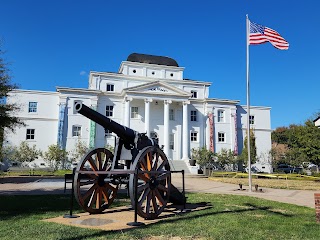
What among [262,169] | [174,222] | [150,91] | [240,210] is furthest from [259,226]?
[262,169]

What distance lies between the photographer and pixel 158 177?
326 inches

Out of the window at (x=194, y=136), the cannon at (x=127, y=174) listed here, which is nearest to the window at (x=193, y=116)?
the window at (x=194, y=136)

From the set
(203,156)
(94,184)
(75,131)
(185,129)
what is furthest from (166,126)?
(94,184)

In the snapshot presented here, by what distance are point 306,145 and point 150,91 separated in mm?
18738

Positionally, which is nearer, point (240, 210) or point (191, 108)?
point (240, 210)

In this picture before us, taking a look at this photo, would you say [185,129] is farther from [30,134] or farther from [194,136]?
[30,134]

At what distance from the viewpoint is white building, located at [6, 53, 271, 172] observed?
37656 mm

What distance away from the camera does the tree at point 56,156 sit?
34.2 metres

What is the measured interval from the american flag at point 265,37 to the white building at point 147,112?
21494 millimetres

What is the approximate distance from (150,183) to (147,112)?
100 feet

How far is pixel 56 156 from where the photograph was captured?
34.1 metres

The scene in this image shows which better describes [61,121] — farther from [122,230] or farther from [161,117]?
[122,230]

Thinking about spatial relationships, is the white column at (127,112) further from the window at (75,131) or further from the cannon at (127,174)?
the cannon at (127,174)

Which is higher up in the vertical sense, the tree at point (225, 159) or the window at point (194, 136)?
the window at point (194, 136)
